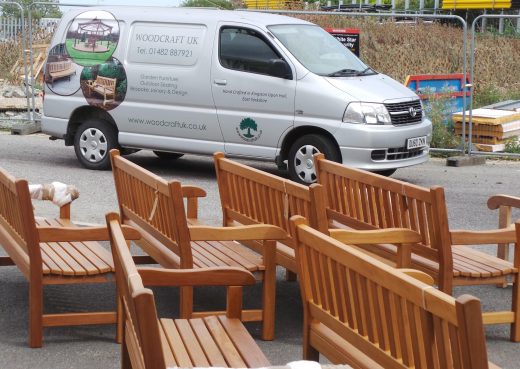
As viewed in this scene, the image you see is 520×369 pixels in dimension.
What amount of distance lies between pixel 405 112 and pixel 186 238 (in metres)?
7.55

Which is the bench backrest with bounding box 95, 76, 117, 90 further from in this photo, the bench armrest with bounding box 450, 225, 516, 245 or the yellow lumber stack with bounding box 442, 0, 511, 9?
the yellow lumber stack with bounding box 442, 0, 511, 9

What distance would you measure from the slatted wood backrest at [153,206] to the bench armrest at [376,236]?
865mm

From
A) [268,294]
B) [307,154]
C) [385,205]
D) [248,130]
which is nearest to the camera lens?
[268,294]

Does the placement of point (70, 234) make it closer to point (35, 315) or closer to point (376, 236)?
point (35, 315)

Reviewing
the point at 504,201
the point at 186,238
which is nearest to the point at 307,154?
the point at 504,201

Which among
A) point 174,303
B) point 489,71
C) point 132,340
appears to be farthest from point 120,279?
point 489,71

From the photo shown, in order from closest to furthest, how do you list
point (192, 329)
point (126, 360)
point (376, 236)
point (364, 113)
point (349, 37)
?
point (126, 360)
point (192, 329)
point (376, 236)
point (364, 113)
point (349, 37)

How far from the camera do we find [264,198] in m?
7.14

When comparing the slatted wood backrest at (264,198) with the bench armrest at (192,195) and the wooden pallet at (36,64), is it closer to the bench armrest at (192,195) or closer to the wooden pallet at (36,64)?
the bench armrest at (192,195)

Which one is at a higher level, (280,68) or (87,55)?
(87,55)

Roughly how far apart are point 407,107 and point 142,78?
3386 mm

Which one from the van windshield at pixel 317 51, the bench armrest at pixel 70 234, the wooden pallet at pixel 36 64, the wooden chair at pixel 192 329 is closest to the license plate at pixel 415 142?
the van windshield at pixel 317 51

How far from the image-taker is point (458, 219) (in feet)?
36.9

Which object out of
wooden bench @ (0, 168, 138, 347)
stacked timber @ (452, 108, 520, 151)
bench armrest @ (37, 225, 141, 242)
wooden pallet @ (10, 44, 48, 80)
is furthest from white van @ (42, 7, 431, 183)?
wooden pallet @ (10, 44, 48, 80)
